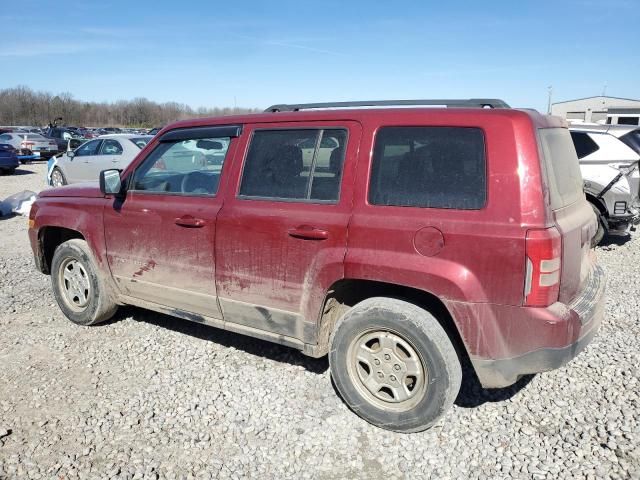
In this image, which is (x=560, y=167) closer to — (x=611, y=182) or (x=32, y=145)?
(x=611, y=182)

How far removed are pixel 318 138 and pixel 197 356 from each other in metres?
2.05

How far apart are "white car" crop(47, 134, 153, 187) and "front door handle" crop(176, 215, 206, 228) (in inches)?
380

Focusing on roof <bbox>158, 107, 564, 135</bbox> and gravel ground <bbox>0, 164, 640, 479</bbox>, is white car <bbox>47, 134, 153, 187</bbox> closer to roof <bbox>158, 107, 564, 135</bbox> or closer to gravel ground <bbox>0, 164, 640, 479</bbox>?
gravel ground <bbox>0, 164, 640, 479</bbox>

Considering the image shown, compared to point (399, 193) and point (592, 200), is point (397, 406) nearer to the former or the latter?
point (399, 193)

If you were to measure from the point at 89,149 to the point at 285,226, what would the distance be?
12434mm

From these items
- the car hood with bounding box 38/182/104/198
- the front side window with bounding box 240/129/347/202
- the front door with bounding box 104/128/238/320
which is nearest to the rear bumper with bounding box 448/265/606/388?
Answer: the front side window with bounding box 240/129/347/202

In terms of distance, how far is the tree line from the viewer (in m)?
74.9

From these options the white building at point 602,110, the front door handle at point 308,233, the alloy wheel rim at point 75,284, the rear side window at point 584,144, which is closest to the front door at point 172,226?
the alloy wheel rim at point 75,284

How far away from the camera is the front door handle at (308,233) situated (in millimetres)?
3162

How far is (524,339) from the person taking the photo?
2732mm

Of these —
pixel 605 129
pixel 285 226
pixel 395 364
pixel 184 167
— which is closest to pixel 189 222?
pixel 184 167

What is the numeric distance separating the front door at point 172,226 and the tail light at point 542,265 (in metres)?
2.09

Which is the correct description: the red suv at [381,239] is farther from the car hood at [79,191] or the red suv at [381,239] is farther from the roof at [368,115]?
the car hood at [79,191]

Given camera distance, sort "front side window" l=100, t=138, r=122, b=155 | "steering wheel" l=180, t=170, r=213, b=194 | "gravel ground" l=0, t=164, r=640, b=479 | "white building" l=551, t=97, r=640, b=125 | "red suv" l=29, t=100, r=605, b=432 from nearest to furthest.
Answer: "red suv" l=29, t=100, r=605, b=432 < "gravel ground" l=0, t=164, r=640, b=479 < "steering wheel" l=180, t=170, r=213, b=194 < "front side window" l=100, t=138, r=122, b=155 < "white building" l=551, t=97, r=640, b=125
